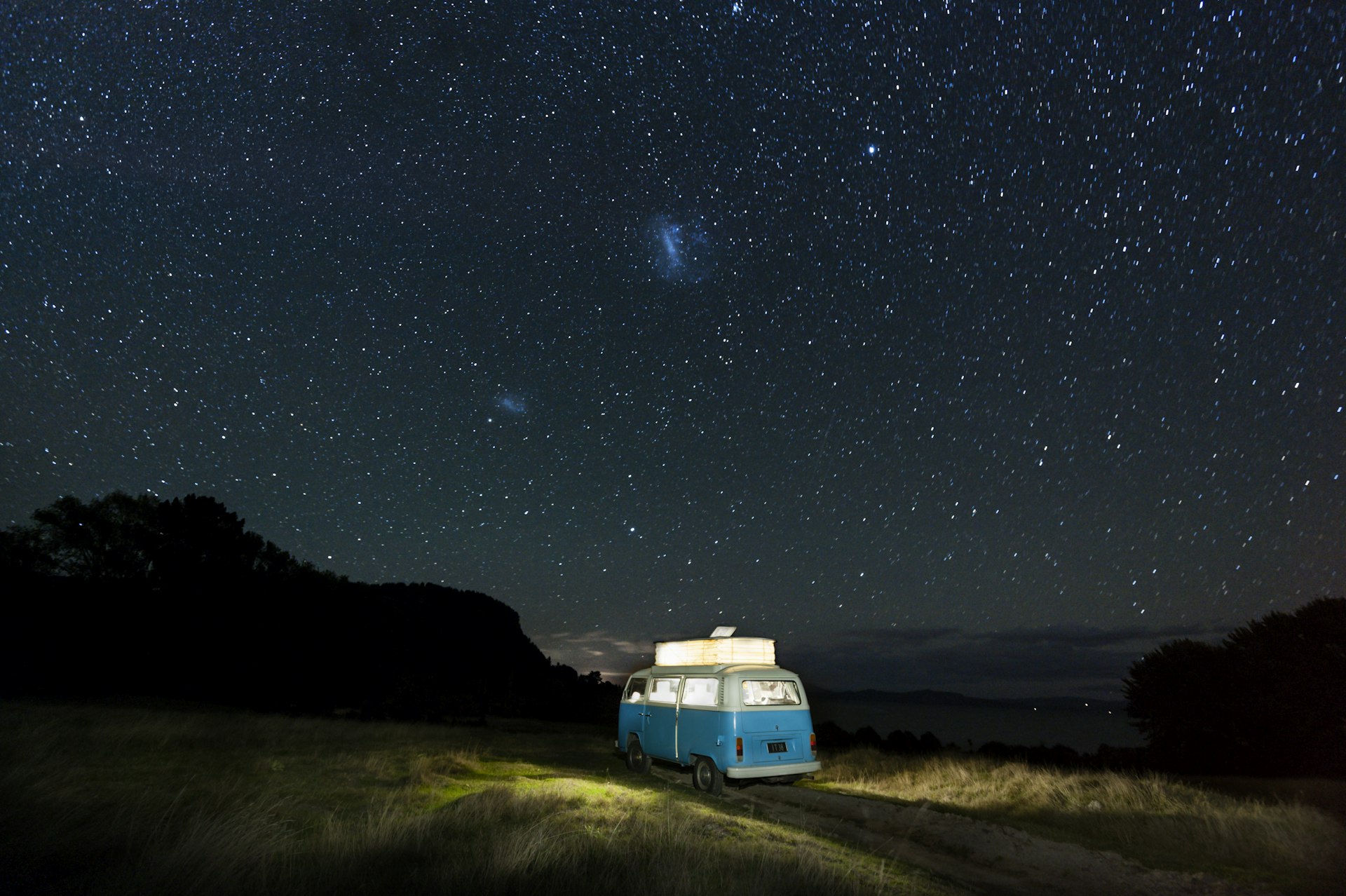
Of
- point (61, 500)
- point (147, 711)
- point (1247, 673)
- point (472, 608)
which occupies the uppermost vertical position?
point (472, 608)

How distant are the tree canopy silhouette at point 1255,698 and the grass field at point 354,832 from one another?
2189 centimetres

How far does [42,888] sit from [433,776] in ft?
32.2

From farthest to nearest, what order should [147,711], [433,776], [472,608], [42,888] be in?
[472,608], [147,711], [433,776], [42,888]

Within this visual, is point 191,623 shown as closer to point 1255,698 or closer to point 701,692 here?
point 701,692

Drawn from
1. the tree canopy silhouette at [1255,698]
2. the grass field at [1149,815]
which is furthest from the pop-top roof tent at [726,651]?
the tree canopy silhouette at [1255,698]

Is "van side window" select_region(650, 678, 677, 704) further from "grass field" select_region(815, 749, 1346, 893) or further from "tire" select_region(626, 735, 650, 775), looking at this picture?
"grass field" select_region(815, 749, 1346, 893)

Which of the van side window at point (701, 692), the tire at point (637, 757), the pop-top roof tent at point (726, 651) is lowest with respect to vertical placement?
the tire at point (637, 757)

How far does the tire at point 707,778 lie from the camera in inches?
517

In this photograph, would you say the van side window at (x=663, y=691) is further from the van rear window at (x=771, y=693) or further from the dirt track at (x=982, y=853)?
the dirt track at (x=982, y=853)

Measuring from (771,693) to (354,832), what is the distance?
8.13 m

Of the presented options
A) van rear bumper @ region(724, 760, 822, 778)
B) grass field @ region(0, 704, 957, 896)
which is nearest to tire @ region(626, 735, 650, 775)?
grass field @ region(0, 704, 957, 896)

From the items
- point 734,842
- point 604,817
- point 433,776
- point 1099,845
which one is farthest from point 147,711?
point 1099,845

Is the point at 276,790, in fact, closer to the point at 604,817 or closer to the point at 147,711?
the point at 604,817

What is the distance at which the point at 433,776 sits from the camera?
14.5 metres
